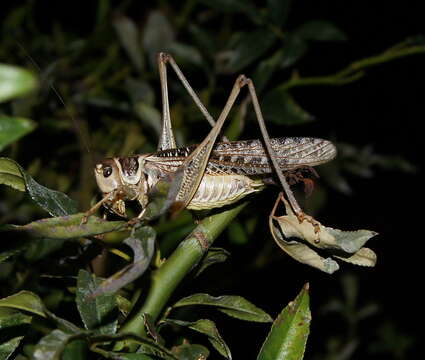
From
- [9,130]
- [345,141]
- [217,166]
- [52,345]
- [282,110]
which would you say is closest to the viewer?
[9,130]

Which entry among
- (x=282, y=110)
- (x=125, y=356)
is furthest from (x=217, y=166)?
(x=125, y=356)

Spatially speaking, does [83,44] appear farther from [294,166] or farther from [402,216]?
[402,216]

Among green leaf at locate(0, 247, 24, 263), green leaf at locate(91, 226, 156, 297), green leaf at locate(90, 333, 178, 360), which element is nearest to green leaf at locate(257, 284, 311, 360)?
green leaf at locate(90, 333, 178, 360)

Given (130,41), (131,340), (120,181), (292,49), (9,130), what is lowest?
(131,340)

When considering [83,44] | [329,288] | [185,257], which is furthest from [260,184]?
[329,288]

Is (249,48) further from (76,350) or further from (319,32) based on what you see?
(76,350)

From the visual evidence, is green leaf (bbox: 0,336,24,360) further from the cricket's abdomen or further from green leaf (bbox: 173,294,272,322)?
the cricket's abdomen
